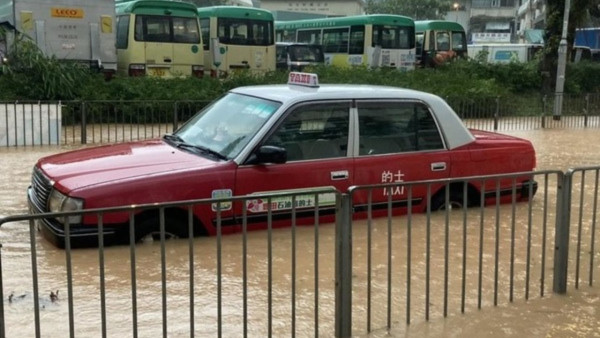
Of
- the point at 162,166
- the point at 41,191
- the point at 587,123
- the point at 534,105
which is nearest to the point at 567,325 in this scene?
the point at 162,166

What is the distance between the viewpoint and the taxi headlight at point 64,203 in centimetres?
581

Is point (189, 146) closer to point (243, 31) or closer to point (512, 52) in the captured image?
point (243, 31)

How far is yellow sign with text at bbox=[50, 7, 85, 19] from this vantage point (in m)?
20.2

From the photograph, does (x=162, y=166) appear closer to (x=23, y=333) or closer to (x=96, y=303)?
(x=96, y=303)

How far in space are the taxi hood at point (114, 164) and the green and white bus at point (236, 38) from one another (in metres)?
17.6

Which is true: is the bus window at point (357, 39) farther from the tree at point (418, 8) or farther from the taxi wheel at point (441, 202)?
the tree at point (418, 8)

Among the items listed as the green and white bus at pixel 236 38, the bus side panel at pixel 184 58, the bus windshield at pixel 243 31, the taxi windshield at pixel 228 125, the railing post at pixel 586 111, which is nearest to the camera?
the taxi windshield at pixel 228 125

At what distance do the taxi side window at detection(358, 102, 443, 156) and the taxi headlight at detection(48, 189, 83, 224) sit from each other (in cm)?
281

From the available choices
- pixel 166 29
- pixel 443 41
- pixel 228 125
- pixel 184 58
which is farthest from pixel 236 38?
pixel 228 125

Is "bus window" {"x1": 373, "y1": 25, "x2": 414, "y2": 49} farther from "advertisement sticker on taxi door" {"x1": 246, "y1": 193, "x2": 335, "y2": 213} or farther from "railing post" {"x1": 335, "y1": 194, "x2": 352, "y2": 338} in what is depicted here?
"railing post" {"x1": 335, "y1": 194, "x2": 352, "y2": 338}

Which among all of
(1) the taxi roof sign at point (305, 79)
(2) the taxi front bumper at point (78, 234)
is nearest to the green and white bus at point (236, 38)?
(1) the taxi roof sign at point (305, 79)

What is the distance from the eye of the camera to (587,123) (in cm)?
2019

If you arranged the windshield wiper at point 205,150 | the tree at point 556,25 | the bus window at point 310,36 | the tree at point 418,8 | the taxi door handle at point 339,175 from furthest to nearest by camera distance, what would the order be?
the tree at point 418,8 → the bus window at point 310,36 → the tree at point 556,25 → the taxi door handle at point 339,175 → the windshield wiper at point 205,150

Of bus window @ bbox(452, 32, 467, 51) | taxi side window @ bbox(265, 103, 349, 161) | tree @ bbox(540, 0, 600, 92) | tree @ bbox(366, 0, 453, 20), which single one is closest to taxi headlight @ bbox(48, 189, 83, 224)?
taxi side window @ bbox(265, 103, 349, 161)
